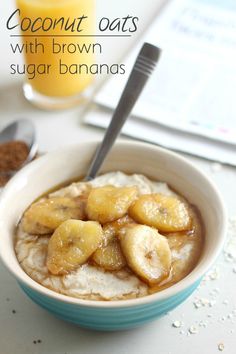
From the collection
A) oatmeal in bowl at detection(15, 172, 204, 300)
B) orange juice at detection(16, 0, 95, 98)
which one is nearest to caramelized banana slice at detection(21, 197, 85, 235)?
oatmeal in bowl at detection(15, 172, 204, 300)

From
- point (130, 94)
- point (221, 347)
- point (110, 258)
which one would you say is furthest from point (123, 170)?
point (221, 347)

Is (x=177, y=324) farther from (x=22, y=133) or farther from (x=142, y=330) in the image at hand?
(x=22, y=133)

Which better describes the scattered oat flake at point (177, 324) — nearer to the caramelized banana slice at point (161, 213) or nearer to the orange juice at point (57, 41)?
the caramelized banana slice at point (161, 213)

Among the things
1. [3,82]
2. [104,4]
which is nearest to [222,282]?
[3,82]

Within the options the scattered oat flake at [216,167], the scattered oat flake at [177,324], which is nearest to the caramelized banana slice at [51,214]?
the scattered oat flake at [177,324]

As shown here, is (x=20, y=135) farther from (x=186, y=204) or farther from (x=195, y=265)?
(x=195, y=265)

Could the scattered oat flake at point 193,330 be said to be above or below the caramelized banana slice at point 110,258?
below

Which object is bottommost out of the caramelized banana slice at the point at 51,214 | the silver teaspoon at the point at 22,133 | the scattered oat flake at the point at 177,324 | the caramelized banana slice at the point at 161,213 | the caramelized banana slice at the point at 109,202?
the silver teaspoon at the point at 22,133
